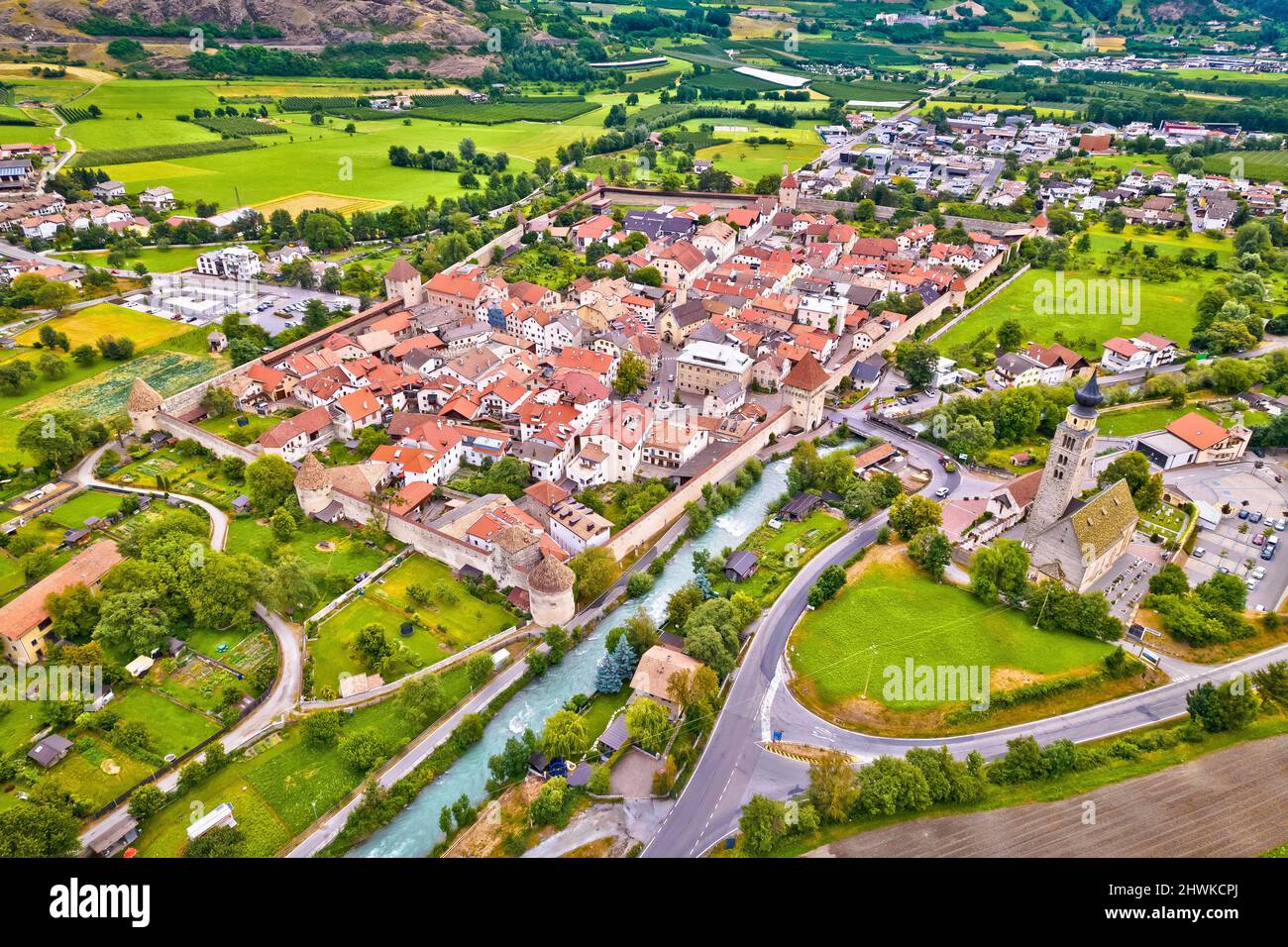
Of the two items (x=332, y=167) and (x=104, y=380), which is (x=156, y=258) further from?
(x=332, y=167)

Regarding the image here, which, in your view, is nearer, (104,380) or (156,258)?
(104,380)

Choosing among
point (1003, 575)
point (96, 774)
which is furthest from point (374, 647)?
point (1003, 575)

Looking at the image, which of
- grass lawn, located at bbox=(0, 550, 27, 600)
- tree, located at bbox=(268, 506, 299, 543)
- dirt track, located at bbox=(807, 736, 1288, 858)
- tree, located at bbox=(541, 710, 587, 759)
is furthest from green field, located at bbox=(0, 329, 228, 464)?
dirt track, located at bbox=(807, 736, 1288, 858)

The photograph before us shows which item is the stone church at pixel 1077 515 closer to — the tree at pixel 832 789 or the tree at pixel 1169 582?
the tree at pixel 1169 582

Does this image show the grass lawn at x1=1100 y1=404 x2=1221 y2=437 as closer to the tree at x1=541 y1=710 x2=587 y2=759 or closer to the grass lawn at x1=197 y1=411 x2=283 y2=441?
the tree at x1=541 y1=710 x2=587 y2=759

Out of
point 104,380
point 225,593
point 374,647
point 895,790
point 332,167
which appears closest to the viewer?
point 895,790

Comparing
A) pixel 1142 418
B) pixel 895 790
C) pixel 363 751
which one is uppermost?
pixel 1142 418
